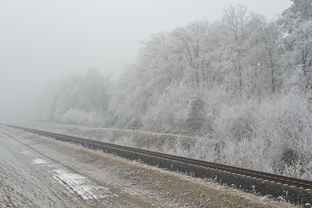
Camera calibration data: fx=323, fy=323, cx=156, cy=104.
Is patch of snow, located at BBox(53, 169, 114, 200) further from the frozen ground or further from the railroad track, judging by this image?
the railroad track

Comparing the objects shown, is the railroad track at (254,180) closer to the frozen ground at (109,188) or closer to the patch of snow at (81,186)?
the frozen ground at (109,188)

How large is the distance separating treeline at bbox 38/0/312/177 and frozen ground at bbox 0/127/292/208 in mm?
5935

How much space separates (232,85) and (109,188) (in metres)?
29.5

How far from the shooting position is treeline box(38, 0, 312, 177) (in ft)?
65.4

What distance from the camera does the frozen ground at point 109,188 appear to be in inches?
444

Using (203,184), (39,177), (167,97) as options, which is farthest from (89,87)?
(203,184)

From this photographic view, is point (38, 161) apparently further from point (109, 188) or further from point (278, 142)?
point (278, 142)

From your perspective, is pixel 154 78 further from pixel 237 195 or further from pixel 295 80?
pixel 237 195

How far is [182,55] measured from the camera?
4875cm

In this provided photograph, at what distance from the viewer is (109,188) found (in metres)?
13.8

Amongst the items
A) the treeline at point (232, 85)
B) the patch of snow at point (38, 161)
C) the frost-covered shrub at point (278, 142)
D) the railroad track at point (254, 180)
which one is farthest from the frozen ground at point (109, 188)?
the treeline at point (232, 85)

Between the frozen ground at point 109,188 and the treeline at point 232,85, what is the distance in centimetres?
594

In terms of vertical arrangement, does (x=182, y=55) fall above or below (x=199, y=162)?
above

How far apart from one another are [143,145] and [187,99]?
9.95 metres
